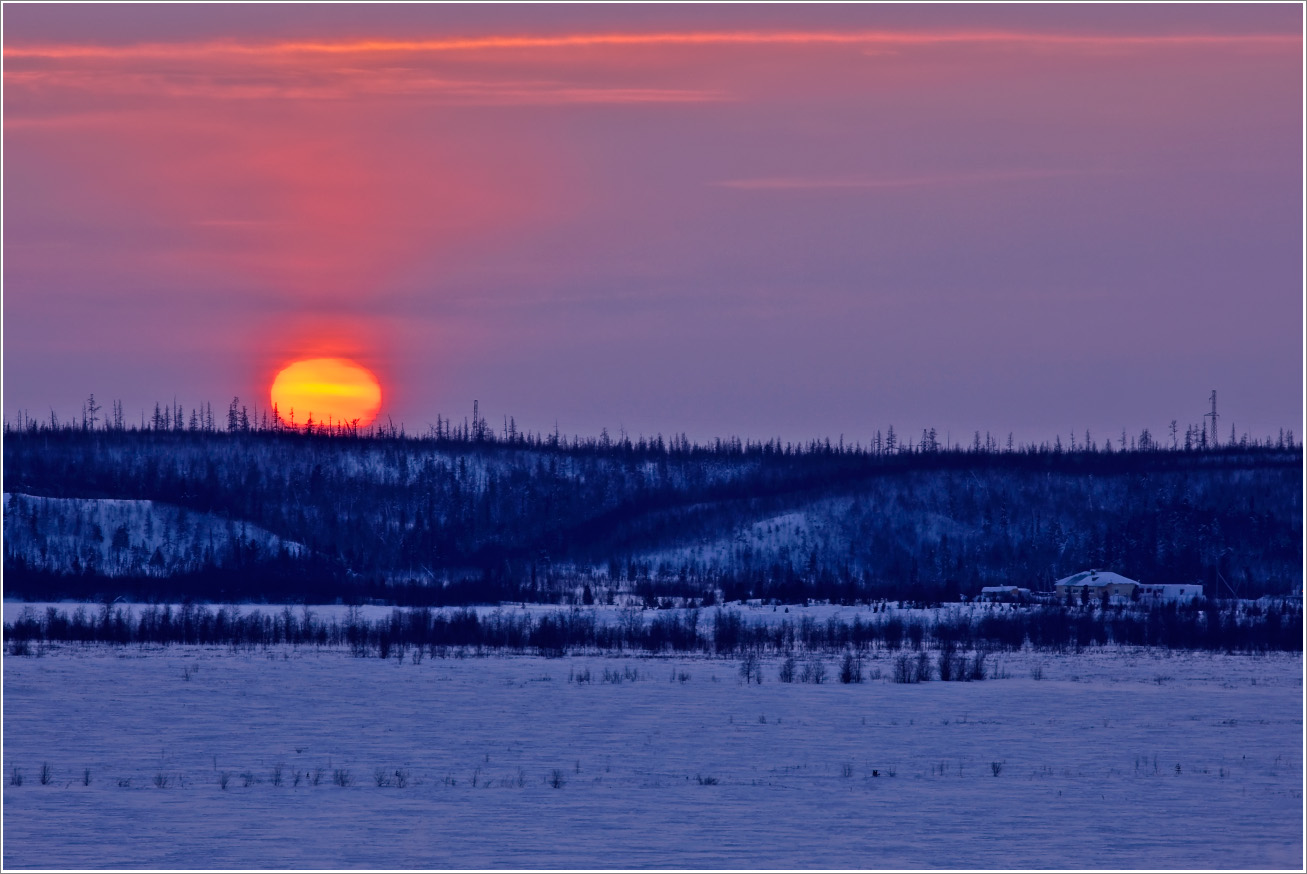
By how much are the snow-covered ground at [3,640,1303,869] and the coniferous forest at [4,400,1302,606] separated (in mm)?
49750

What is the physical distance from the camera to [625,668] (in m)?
38.0

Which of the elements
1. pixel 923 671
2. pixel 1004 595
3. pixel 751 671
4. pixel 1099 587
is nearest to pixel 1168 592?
pixel 1099 587

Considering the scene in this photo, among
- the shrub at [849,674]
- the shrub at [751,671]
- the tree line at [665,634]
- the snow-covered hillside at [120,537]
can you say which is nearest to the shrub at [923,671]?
the shrub at [849,674]

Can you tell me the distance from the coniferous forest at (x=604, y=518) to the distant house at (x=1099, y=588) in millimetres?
6937

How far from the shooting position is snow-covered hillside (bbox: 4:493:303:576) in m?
105

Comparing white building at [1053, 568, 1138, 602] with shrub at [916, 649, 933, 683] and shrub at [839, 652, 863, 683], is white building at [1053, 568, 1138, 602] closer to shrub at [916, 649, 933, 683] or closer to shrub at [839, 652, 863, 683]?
shrub at [916, 649, 933, 683]

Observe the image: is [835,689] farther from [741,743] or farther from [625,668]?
[741,743]

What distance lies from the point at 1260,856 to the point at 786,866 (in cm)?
479

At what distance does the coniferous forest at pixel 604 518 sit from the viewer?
104m

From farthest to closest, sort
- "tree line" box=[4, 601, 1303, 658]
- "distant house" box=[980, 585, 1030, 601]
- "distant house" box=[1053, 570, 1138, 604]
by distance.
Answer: "distant house" box=[1053, 570, 1138, 604]
"distant house" box=[980, 585, 1030, 601]
"tree line" box=[4, 601, 1303, 658]

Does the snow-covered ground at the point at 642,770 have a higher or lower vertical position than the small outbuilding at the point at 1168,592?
lower

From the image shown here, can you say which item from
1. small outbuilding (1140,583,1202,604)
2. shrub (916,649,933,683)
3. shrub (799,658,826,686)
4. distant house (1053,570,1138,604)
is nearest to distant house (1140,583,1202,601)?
small outbuilding (1140,583,1202,604)

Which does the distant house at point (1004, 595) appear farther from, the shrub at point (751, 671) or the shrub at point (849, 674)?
the shrub at point (849, 674)

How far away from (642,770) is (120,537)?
9404cm
